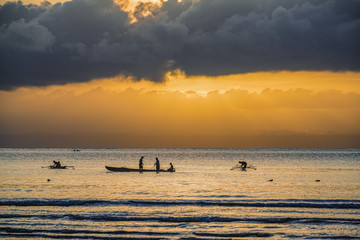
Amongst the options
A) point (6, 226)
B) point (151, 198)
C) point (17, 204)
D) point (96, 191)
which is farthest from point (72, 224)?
point (96, 191)

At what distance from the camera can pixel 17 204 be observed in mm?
34250

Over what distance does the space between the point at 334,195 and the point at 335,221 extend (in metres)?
13.6

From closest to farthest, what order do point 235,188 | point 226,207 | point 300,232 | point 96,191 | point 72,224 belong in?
point 300,232 < point 72,224 < point 226,207 < point 96,191 < point 235,188

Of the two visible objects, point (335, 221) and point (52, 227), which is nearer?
point (52, 227)

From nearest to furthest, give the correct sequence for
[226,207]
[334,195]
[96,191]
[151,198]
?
[226,207]
[151,198]
[334,195]
[96,191]

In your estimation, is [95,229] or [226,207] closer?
[95,229]

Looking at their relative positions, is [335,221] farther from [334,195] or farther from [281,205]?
[334,195]

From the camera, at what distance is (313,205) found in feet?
114

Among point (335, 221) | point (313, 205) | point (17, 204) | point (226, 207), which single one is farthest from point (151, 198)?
point (335, 221)

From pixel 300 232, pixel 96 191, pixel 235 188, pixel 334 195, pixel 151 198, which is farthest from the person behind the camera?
pixel 235 188

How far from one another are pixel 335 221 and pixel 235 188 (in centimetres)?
1947

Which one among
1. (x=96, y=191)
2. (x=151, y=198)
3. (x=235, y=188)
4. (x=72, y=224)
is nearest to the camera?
(x=72, y=224)

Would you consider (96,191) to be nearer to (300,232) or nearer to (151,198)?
(151,198)

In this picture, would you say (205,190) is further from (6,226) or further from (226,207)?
(6,226)
